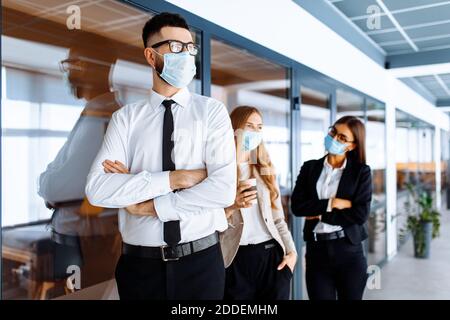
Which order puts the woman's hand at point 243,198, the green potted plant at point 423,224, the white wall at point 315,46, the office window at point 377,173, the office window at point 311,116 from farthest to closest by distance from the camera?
the office window at point 377,173 < the office window at point 311,116 < the green potted plant at point 423,224 < the white wall at point 315,46 < the woman's hand at point 243,198

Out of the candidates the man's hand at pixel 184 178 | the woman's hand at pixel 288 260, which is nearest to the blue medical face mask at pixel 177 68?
the man's hand at pixel 184 178

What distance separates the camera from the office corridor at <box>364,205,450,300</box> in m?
1.58

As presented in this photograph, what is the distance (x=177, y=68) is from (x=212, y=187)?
38cm

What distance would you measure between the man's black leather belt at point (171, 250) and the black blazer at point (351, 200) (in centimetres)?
98

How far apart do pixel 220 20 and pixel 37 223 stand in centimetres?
126

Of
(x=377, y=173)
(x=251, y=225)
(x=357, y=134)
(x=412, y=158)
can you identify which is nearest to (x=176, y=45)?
(x=251, y=225)

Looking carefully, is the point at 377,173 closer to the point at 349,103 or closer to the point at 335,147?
the point at 349,103

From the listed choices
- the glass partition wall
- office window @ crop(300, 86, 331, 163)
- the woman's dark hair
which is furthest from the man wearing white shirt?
office window @ crop(300, 86, 331, 163)

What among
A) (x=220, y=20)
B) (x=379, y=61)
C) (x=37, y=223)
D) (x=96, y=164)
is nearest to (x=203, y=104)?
(x=96, y=164)

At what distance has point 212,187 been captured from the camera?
3.60 ft

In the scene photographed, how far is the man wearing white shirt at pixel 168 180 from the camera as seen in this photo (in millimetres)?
1086

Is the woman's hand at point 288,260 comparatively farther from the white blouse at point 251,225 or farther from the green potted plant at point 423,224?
the green potted plant at point 423,224

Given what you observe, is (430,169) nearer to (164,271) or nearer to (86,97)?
(164,271)
